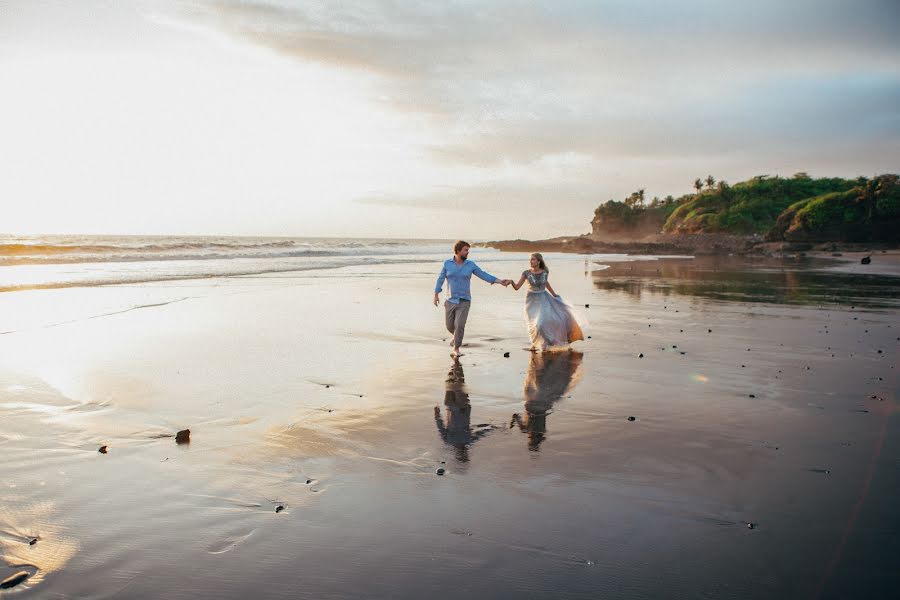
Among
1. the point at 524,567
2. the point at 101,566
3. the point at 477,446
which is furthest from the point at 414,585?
the point at 477,446

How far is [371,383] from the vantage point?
876 centimetres

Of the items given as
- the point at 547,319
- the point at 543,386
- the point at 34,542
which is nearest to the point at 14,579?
the point at 34,542

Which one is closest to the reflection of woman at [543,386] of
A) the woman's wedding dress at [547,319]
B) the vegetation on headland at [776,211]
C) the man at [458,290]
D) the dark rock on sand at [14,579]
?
the woman's wedding dress at [547,319]

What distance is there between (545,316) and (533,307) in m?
0.44

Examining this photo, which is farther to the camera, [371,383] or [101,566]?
[371,383]

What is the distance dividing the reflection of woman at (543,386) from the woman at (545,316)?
0.44 meters

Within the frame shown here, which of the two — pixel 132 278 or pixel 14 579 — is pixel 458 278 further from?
pixel 132 278

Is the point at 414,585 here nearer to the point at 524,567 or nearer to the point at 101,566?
the point at 524,567

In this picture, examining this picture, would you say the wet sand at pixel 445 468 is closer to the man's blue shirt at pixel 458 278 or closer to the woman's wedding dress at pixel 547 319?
the woman's wedding dress at pixel 547 319

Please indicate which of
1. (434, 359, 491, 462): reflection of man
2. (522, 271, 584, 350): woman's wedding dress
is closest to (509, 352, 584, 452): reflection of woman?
(522, 271, 584, 350): woman's wedding dress

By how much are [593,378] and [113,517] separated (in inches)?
283

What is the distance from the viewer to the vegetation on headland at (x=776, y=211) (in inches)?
2485

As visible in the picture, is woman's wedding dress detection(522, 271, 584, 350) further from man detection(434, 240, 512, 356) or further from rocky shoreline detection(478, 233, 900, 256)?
rocky shoreline detection(478, 233, 900, 256)

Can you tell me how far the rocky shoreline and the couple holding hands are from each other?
57552mm
